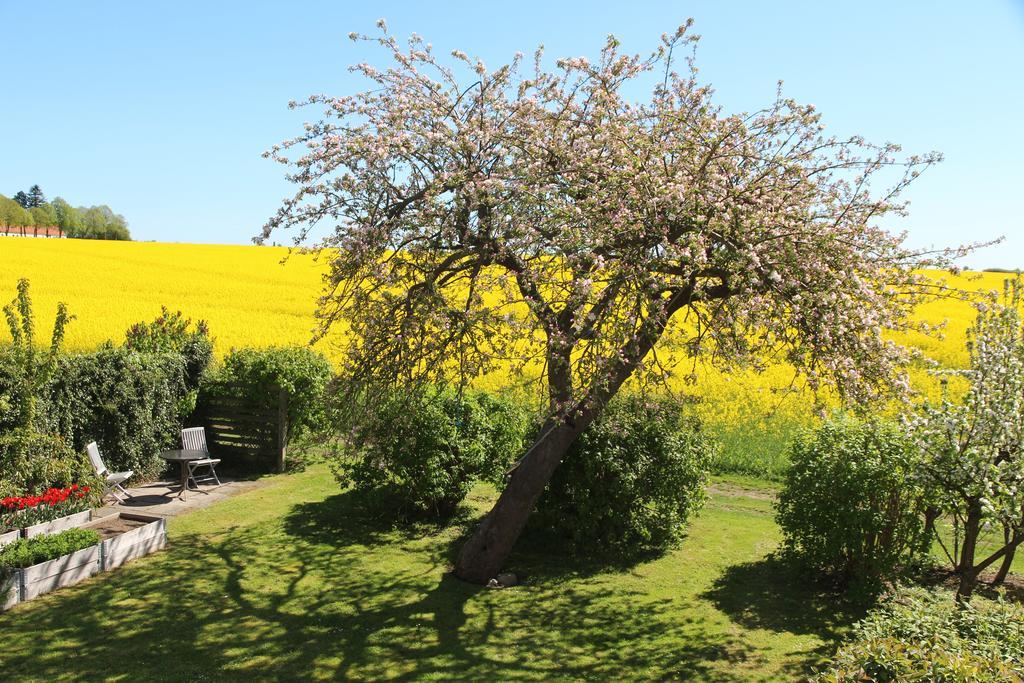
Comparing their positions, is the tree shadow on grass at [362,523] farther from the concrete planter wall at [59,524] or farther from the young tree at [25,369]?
the young tree at [25,369]

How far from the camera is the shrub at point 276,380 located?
538 inches

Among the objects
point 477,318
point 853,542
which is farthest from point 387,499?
point 853,542

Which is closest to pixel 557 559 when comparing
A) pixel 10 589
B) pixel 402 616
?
pixel 402 616

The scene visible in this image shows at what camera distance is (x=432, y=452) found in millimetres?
9922

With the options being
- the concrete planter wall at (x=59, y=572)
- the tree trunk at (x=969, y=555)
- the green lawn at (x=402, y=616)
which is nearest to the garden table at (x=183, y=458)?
the green lawn at (x=402, y=616)

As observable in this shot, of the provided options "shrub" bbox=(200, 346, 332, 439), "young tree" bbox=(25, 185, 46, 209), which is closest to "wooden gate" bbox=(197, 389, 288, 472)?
"shrub" bbox=(200, 346, 332, 439)

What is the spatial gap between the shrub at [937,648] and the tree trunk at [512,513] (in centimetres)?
399

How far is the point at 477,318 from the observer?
24.2ft

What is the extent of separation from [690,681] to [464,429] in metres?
4.93

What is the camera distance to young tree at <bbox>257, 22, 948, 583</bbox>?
21.0ft

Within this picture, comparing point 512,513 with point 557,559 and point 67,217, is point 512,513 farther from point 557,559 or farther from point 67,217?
point 67,217

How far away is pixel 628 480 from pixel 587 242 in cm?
376

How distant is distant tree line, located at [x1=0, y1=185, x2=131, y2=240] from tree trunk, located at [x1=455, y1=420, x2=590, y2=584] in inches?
2699

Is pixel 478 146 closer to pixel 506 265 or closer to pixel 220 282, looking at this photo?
pixel 506 265
